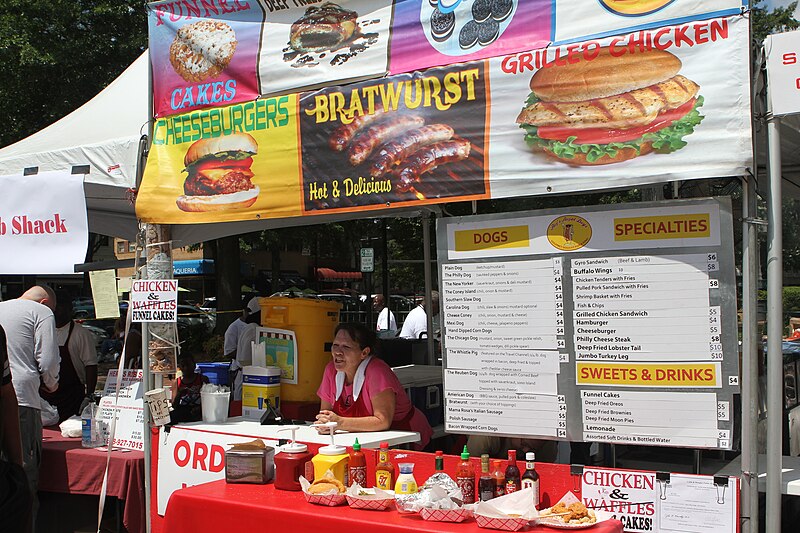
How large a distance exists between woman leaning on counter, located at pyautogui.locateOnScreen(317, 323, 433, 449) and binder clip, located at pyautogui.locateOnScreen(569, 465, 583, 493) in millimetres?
1334

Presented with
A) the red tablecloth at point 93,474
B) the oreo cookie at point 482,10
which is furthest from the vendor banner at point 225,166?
the red tablecloth at point 93,474

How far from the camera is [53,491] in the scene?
5234 mm

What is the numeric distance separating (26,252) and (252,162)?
1945 mm

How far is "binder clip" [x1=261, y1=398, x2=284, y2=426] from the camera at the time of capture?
4793 millimetres

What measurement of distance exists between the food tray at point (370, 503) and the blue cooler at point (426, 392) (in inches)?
87.9

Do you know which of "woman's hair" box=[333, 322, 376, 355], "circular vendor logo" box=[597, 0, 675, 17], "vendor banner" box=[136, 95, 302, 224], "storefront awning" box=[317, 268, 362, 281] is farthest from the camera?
"storefront awning" box=[317, 268, 362, 281]

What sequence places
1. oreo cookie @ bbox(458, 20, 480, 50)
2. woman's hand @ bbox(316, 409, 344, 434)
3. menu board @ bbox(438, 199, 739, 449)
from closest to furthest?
menu board @ bbox(438, 199, 739, 449) < oreo cookie @ bbox(458, 20, 480, 50) < woman's hand @ bbox(316, 409, 344, 434)

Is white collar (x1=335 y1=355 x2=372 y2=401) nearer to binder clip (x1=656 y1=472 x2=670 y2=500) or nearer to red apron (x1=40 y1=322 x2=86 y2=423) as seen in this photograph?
binder clip (x1=656 y1=472 x2=670 y2=500)

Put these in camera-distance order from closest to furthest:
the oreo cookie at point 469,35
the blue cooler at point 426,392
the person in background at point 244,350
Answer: the oreo cookie at point 469,35
the blue cooler at point 426,392
the person in background at point 244,350

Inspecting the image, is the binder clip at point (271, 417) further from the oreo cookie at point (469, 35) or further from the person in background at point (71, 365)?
the oreo cookie at point (469, 35)

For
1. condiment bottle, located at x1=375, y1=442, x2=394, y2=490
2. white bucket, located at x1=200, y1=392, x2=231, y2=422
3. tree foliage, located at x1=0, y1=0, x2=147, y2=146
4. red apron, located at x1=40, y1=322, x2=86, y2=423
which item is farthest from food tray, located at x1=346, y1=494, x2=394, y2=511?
tree foliage, located at x1=0, y1=0, x2=147, y2=146

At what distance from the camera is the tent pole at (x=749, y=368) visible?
122 inches

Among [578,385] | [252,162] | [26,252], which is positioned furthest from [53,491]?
[578,385]

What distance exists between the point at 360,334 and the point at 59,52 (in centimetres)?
1089
